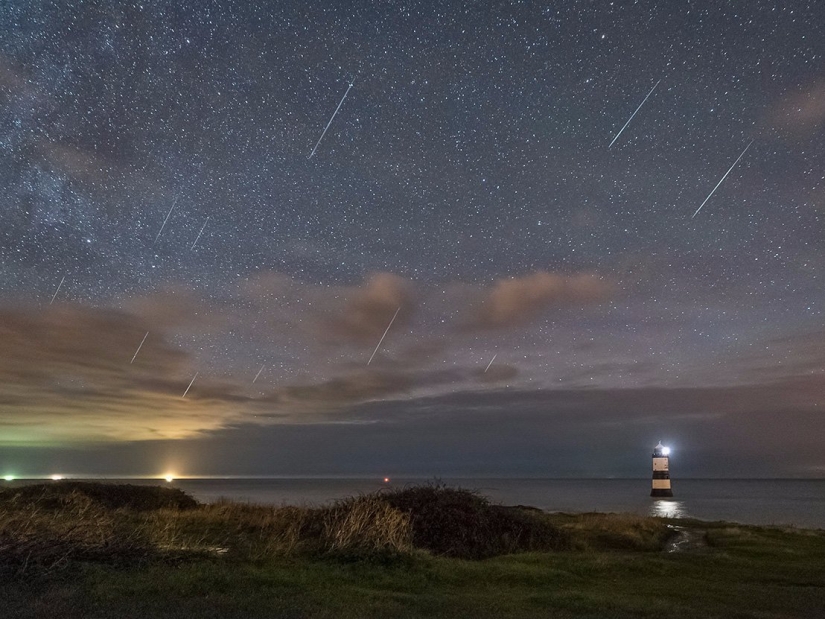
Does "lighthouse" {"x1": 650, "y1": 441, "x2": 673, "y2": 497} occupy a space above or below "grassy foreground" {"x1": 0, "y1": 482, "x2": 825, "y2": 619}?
above

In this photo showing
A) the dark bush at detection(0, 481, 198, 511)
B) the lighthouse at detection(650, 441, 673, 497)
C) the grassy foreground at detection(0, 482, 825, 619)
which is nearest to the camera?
the grassy foreground at detection(0, 482, 825, 619)

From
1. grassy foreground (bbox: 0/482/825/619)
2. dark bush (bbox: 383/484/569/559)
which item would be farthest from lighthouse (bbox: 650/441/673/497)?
dark bush (bbox: 383/484/569/559)

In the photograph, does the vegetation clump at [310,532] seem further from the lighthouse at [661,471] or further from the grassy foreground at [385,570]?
the lighthouse at [661,471]

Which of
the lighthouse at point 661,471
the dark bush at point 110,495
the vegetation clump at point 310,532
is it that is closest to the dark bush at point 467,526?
the vegetation clump at point 310,532

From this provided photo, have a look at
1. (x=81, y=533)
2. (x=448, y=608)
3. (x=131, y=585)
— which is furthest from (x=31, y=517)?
(x=448, y=608)

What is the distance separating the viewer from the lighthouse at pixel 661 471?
10212 centimetres

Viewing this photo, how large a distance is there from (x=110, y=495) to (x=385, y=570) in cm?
2593

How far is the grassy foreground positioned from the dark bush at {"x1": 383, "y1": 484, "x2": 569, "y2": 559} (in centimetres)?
6

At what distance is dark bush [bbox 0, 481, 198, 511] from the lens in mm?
33625

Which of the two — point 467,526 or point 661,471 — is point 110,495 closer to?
point 467,526

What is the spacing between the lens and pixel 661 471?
10588 cm

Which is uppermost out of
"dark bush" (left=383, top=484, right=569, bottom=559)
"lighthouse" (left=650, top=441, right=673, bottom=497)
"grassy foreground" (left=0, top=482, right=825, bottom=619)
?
"lighthouse" (left=650, top=441, right=673, bottom=497)

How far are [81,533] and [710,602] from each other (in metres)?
14.3

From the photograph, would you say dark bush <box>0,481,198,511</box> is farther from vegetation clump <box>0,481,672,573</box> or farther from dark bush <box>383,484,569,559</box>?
dark bush <box>383,484,569,559</box>
